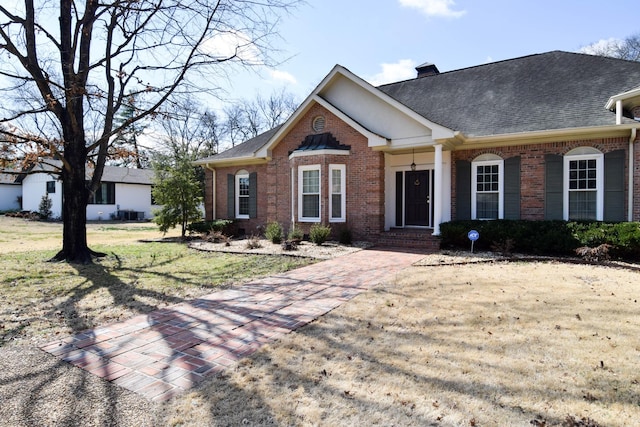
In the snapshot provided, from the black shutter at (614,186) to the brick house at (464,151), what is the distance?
0.02 metres

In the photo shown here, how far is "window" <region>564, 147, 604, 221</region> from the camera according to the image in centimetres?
1062

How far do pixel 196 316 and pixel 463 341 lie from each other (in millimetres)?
3363

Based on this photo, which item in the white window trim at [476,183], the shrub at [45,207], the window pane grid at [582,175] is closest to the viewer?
the window pane grid at [582,175]

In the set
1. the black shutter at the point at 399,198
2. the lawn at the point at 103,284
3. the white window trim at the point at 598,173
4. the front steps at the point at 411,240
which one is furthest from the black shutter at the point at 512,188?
the lawn at the point at 103,284

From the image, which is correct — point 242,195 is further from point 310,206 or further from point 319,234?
point 319,234

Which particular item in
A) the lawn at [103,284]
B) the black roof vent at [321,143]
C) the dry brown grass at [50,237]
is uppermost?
the black roof vent at [321,143]

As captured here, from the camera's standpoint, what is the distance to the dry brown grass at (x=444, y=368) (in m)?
2.81

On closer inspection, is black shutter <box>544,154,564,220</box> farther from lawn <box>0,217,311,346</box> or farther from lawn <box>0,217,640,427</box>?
lawn <box>0,217,311,346</box>

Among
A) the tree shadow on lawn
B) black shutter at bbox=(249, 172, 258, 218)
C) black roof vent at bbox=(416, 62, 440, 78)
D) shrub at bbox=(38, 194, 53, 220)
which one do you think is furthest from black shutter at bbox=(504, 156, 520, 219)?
shrub at bbox=(38, 194, 53, 220)

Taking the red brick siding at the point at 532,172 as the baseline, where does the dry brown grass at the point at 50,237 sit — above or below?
below

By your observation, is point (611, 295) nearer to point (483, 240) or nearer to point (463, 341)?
point (463, 341)

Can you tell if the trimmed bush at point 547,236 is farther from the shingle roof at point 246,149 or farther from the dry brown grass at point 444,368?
the shingle roof at point 246,149

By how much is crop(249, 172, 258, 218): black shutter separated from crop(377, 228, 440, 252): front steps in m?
6.10

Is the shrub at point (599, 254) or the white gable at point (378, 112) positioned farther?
the white gable at point (378, 112)
